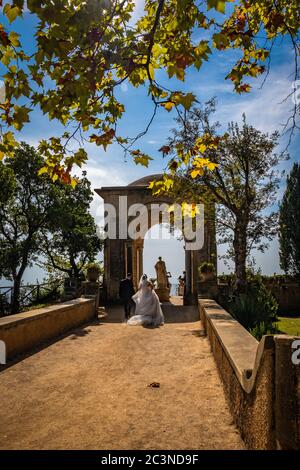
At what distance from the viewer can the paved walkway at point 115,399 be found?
12.2ft

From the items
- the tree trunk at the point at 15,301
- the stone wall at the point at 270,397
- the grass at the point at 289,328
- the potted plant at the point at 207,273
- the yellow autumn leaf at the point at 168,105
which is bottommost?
the grass at the point at 289,328

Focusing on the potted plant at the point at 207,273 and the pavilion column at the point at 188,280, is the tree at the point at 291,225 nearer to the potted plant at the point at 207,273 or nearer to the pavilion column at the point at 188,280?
the pavilion column at the point at 188,280

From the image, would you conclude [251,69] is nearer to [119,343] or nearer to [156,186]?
[156,186]

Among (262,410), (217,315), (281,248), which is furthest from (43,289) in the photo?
(262,410)

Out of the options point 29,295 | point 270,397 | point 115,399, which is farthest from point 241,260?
point 29,295

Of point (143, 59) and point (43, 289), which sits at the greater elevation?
point (143, 59)

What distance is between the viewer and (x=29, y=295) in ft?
69.1

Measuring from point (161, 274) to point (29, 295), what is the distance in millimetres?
7955

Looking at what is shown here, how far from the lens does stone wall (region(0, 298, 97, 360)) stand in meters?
6.92

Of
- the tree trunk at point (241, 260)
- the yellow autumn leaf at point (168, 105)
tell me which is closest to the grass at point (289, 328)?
the tree trunk at point (241, 260)

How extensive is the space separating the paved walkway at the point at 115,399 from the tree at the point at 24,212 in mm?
13099

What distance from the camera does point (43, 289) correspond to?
73.5ft

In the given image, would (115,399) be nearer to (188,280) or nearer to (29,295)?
(188,280)

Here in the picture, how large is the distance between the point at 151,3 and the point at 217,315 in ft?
21.4
